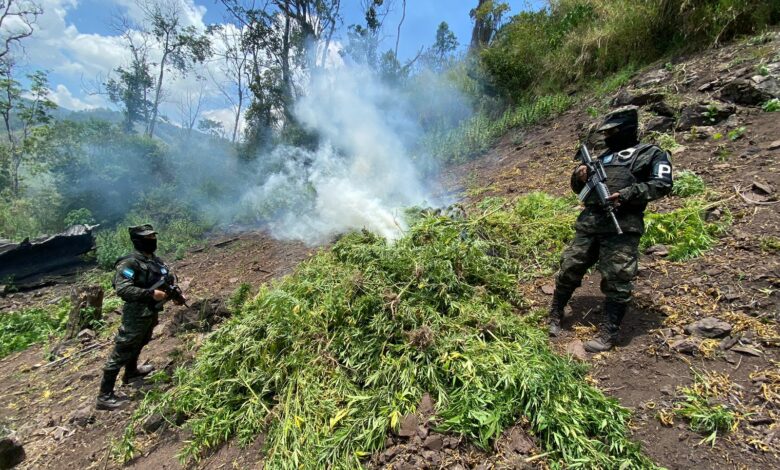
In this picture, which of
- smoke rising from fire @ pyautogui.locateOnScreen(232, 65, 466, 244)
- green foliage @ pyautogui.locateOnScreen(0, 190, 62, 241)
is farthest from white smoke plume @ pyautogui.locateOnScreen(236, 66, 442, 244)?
green foliage @ pyautogui.locateOnScreen(0, 190, 62, 241)

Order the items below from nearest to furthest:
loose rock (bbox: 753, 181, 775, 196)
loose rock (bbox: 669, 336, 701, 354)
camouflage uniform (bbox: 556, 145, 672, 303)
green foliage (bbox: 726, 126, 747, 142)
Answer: loose rock (bbox: 669, 336, 701, 354) < camouflage uniform (bbox: 556, 145, 672, 303) < loose rock (bbox: 753, 181, 775, 196) < green foliage (bbox: 726, 126, 747, 142)

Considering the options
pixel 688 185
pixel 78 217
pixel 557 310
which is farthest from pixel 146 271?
pixel 78 217

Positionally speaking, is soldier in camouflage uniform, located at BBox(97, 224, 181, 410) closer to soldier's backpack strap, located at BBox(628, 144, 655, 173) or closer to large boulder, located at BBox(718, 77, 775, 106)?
soldier's backpack strap, located at BBox(628, 144, 655, 173)

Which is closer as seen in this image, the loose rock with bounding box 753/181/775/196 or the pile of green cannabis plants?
the pile of green cannabis plants

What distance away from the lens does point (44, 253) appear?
31.9ft

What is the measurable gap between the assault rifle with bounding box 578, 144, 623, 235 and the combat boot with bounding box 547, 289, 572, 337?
0.72 metres

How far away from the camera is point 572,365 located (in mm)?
2527

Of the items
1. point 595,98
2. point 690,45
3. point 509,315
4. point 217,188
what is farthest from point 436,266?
point 217,188

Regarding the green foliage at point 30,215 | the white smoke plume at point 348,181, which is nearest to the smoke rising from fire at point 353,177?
the white smoke plume at point 348,181

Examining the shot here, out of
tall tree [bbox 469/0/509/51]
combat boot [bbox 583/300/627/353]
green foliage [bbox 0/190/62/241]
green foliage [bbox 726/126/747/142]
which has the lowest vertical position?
combat boot [bbox 583/300/627/353]

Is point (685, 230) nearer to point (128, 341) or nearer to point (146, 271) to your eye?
point (146, 271)

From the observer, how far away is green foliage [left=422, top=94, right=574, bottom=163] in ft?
31.5

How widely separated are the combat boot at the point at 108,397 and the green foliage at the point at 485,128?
9.35 meters

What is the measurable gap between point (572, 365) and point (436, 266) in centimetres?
135
